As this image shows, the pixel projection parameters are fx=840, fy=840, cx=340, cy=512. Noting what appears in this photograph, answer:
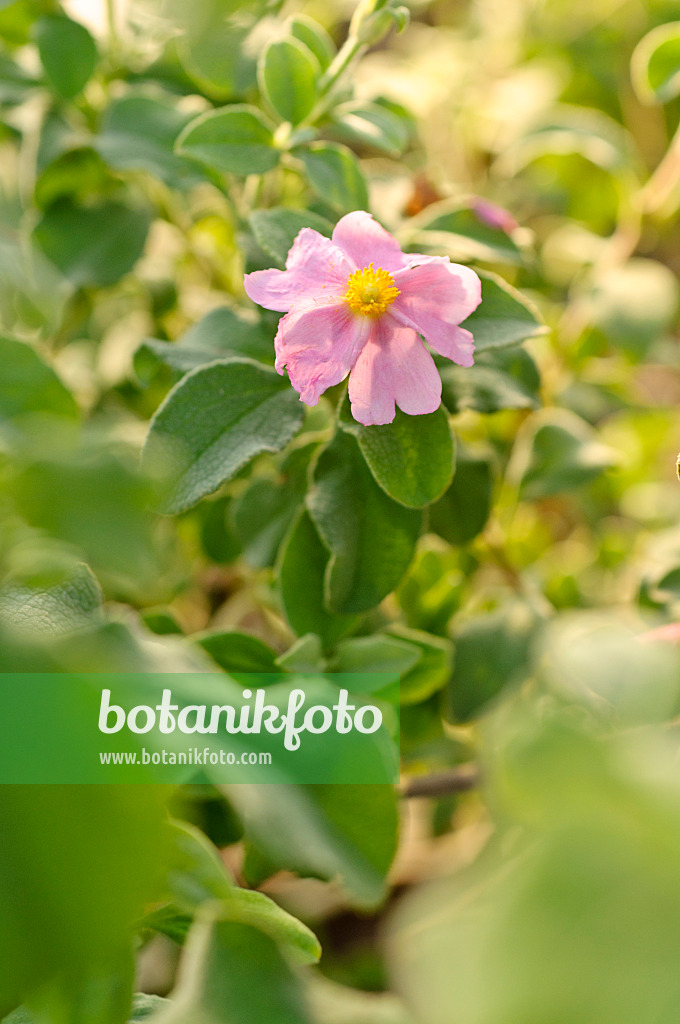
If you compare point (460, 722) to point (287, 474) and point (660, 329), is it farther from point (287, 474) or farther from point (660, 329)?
point (660, 329)

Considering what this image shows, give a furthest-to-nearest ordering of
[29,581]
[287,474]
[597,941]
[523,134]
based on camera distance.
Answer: [523,134], [287,474], [29,581], [597,941]

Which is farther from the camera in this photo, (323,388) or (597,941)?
(323,388)

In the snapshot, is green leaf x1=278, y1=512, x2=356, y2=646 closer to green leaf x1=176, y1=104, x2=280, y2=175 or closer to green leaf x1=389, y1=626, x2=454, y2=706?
green leaf x1=389, y1=626, x2=454, y2=706

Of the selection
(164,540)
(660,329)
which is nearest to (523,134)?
(660,329)

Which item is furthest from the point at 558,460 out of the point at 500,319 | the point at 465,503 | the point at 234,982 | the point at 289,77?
the point at 234,982

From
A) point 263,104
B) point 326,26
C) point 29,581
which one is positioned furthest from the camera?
point 326,26

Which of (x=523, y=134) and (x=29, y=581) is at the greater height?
(x=523, y=134)

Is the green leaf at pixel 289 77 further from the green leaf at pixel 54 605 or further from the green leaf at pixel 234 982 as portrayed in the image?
the green leaf at pixel 234 982
